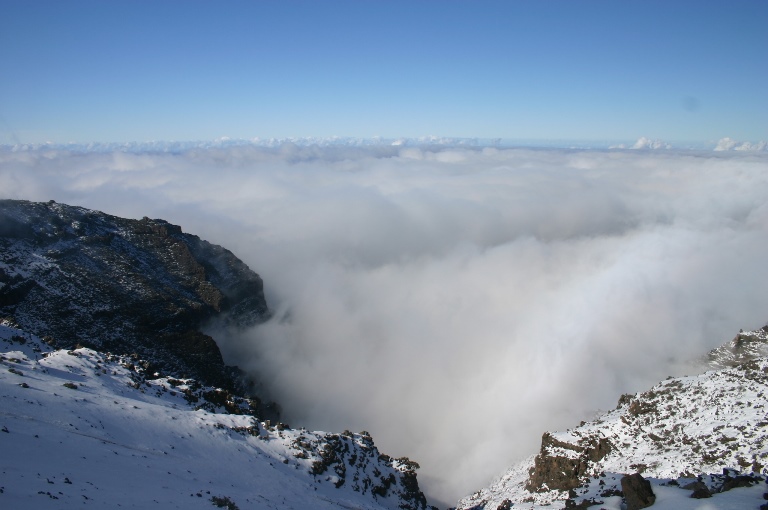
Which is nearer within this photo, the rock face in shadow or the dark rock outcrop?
the dark rock outcrop

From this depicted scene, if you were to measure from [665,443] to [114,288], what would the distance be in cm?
8231

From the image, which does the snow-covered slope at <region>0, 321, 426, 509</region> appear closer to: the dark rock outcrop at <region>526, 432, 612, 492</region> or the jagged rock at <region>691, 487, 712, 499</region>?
the dark rock outcrop at <region>526, 432, 612, 492</region>

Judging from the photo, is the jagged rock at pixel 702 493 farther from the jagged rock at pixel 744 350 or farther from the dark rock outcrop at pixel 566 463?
the jagged rock at pixel 744 350

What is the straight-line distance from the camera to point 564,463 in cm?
4281

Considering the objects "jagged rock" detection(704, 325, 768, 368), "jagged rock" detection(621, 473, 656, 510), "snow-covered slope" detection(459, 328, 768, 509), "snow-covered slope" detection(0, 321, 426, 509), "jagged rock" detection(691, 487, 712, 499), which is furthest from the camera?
"jagged rock" detection(704, 325, 768, 368)

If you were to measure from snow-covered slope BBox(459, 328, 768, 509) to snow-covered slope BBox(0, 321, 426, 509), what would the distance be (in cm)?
1714

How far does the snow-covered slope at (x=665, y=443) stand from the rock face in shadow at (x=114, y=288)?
54.0 meters

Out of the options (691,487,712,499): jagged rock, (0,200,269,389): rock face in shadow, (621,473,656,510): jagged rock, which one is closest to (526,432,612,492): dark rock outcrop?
(621,473,656,510): jagged rock

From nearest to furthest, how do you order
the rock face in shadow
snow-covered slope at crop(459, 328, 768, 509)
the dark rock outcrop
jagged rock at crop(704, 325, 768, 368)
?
snow-covered slope at crop(459, 328, 768, 509)
the dark rock outcrop
jagged rock at crop(704, 325, 768, 368)
the rock face in shadow

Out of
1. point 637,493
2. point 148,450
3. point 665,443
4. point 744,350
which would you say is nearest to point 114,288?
point 148,450

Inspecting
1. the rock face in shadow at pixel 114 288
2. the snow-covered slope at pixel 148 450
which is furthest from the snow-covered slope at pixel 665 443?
the rock face in shadow at pixel 114 288

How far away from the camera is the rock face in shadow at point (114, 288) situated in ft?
212

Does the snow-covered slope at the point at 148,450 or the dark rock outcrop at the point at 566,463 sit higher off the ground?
the snow-covered slope at the point at 148,450

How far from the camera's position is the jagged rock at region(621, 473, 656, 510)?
24.9 meters
